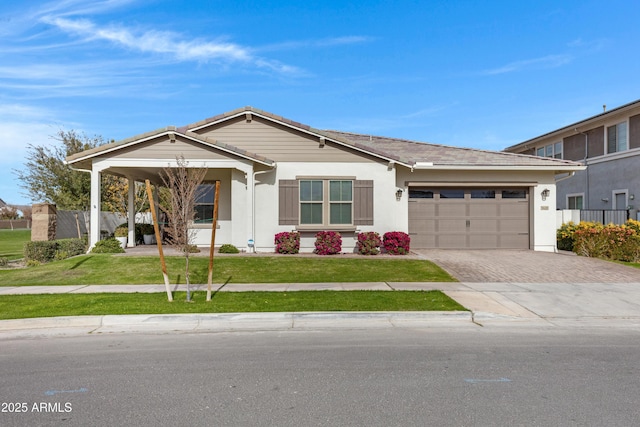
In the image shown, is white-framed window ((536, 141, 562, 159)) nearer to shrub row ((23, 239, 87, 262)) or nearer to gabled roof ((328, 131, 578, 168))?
gabled roof ((328, 131, 578, 168))

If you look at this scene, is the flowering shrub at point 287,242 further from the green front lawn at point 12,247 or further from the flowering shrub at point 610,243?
the green front lawn at point 12,247

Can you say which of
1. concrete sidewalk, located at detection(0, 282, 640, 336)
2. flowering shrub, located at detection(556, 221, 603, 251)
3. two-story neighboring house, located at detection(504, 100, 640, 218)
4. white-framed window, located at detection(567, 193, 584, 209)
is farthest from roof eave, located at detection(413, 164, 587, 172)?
white-framed window, located at detection(567, 193, 584, 209)

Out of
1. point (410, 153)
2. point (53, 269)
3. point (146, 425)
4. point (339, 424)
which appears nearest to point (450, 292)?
point (339, 424)

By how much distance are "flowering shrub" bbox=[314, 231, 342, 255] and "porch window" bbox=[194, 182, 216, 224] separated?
14.8 ft

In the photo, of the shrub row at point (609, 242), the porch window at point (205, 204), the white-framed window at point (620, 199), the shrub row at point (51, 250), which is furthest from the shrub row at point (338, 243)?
the white-framed window at point (620, 199)

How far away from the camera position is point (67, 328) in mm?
7188

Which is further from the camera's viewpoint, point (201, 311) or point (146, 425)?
point (201, 311)

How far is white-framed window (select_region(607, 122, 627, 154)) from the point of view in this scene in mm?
20938

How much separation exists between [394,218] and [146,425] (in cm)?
1305

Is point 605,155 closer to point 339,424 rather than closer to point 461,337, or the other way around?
point 461,337

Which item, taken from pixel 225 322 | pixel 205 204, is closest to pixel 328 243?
pixel 205 204

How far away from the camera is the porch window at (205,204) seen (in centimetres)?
1662

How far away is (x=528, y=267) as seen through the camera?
1292cm

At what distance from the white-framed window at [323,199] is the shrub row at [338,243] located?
76 centimetres
